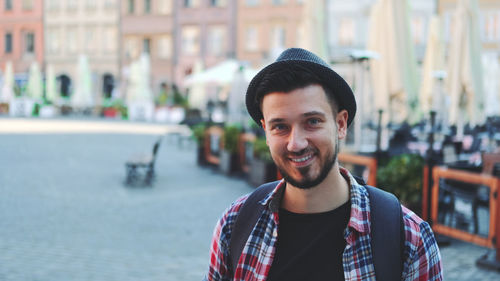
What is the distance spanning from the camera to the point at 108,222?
276 inches

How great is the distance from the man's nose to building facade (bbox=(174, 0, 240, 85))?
134ft

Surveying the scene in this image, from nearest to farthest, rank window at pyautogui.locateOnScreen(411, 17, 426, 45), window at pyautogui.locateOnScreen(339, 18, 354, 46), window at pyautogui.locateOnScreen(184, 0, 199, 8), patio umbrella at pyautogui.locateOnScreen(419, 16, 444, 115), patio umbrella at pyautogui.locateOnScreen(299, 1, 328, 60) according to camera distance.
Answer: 1. patio umbrella at pyautogui.locateOnScreen(299, 1, 328, 60)
2. patio umbrella at pyautogui.locateOnScreen(419, 16, 444, 115)
3. window at pyautogui.locateOnScreen(411, 17, 426, 45)
4. window at pyautogui.locateOnScreen(339, 18, 354, 46)
5. window at pyautogui.locateOnScreen(184, 0, 199, 8)

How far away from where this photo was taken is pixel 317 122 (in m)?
1.55

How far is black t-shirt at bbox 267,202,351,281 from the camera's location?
4.93ft

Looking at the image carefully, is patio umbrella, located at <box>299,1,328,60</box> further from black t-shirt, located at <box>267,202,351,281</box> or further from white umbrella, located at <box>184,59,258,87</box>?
black t-shirt, located at <box>267,202,351,281</box>

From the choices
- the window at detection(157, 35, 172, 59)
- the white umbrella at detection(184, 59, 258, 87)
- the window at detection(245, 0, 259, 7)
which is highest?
the window at detection(245, 0, 259, 7)

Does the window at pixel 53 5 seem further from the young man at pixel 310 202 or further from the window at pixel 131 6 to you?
the young man at pixel 310 202

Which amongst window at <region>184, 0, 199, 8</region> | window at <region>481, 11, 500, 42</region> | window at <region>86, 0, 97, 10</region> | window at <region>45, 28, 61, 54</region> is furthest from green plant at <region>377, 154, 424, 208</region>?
window at <region>45, 28, 61, 54</region>

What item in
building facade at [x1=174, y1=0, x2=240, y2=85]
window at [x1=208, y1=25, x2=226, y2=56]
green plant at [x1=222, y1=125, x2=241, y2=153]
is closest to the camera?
green plant at [x1=222, y1=125, x2=241, y2=153]

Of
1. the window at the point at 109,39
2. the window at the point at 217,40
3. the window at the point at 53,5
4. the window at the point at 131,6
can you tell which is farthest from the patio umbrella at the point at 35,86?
the window at the point at 53,5

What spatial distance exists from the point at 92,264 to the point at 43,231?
5.23ft

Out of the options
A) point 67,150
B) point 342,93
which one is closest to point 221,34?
point 67,150

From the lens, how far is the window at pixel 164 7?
44.5 m

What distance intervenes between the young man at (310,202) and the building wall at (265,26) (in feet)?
127
